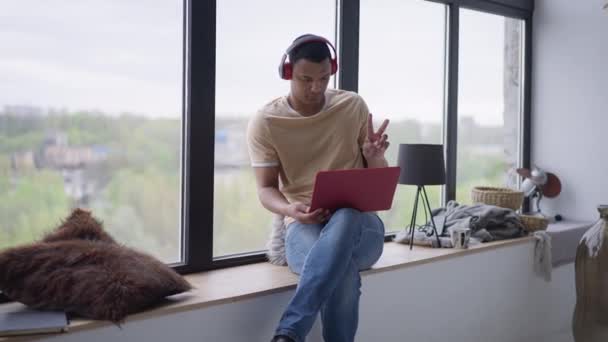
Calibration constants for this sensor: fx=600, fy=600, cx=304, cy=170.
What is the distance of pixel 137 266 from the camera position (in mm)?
1845

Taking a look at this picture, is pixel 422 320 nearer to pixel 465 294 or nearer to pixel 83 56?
pixel 465 294

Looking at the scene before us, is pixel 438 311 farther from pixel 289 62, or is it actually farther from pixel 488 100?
pixel 488 100

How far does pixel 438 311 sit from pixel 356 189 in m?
1.00

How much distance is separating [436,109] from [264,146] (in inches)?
56.9

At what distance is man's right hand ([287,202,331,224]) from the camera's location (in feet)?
6.79

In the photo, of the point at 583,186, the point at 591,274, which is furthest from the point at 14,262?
the point at 583,186

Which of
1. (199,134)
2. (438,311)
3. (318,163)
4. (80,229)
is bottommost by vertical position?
(438,311)

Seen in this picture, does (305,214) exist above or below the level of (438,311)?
above

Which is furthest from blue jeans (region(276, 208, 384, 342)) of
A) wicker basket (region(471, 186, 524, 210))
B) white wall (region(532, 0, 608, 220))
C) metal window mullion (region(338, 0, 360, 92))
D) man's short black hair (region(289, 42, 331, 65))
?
white wall (region(532, 0, 608, 220))

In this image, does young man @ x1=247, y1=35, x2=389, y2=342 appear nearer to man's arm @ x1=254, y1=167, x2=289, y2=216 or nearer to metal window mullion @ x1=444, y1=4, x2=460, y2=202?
man's arm @ x1=254, y1=167, x2=289, y2=216

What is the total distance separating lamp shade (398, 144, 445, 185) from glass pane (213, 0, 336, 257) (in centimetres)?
67

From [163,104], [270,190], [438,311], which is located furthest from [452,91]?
[163,104]

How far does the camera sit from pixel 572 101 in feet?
12.3

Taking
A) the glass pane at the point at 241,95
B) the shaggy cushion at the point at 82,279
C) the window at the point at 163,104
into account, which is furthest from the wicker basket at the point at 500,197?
the shaggy cushion at the point at 82,279
